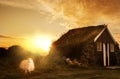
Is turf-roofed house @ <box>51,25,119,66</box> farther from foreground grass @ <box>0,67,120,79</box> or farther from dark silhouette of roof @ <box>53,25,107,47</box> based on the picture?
foreground grass @ <box>0,67,120,79</box>

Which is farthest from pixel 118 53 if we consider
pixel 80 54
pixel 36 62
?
pixel 36 62

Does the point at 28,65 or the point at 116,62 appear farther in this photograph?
the point at 116,62

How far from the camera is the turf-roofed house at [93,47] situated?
44250mm

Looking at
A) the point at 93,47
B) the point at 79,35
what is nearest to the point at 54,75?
the point at 93,47

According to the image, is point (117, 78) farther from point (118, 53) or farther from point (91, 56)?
point (118, 53)

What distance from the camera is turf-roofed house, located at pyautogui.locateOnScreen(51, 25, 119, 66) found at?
4425cm

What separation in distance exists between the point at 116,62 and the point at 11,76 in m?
26.4

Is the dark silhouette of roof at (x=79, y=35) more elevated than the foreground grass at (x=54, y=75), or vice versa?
the dark silhouette of roof at (x=79, y=35)

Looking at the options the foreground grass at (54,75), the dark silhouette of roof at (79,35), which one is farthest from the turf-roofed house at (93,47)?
the foreground grass at (54,75)

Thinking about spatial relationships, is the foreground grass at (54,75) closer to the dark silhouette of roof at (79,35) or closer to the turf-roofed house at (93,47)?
the turf-roofed house at (93,47)

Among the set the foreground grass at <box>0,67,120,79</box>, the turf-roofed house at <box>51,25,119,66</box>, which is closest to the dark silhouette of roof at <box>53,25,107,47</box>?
the turf-roofed house at <box>51,25,119,66</box>

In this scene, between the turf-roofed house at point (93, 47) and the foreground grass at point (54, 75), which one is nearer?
the foreground grass at point (54, 75)

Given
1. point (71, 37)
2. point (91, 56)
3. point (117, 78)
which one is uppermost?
point (71, 37)

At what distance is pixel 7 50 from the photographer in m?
48.7
